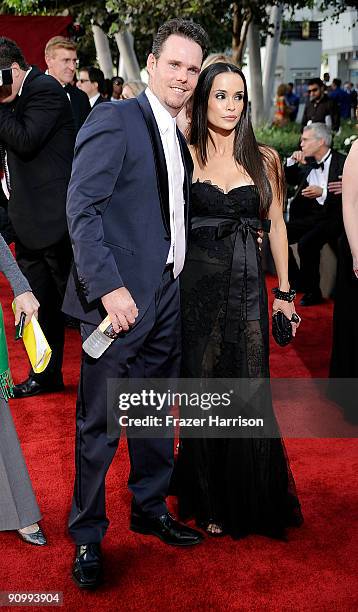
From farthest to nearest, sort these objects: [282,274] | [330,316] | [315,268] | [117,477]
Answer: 1. [315,268]
2. [330,316]
3. [117,477]
4. [282,274]

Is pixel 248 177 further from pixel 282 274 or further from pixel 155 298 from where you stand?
pixel 155 298

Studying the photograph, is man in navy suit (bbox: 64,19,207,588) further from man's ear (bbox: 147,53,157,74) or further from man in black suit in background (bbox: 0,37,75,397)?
man in black suit in background (bbox: 0,37,75,397)

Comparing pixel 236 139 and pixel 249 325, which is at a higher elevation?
pixel 236 139

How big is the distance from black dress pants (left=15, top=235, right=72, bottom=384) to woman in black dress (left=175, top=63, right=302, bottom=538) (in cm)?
184

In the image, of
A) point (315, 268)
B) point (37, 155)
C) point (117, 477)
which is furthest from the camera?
point (315, 268)

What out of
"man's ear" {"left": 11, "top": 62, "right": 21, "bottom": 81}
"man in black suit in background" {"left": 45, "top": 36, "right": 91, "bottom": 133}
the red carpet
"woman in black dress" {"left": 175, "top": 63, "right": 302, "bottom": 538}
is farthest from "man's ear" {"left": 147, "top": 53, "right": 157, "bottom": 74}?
"man in black suit in background" {"left": 45, "top": 36, "right": 91, "bottom": 133}

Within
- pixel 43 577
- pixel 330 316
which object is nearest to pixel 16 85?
pixel 43 577

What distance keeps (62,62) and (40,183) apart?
181 centimetres

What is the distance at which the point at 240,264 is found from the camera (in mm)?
3551

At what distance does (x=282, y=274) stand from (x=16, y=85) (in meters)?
2.06

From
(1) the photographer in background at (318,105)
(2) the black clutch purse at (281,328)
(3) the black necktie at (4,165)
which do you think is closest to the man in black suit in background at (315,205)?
(3) the black necktie at (4,165)

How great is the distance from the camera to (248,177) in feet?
11.7

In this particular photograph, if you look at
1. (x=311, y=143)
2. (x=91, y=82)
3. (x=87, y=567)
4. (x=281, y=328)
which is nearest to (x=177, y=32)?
(x=281, y=328)

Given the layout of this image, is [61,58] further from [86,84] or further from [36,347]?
[36,347]
